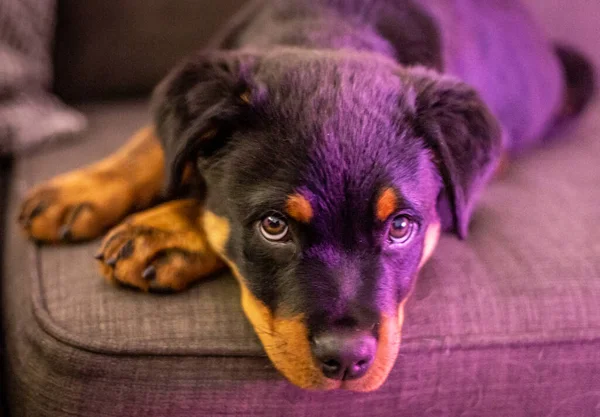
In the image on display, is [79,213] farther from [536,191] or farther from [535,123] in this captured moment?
[535,123]

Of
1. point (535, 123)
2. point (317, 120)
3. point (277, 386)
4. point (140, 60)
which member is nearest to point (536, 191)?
point (535, 123)

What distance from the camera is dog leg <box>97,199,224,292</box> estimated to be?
1286mm

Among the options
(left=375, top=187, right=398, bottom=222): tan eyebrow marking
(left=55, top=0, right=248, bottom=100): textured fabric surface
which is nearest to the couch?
(left=375, top=187, right=398, bottom=222): tan eyebrow marking

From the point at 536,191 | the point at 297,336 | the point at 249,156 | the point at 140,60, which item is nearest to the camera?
the point at 297,336

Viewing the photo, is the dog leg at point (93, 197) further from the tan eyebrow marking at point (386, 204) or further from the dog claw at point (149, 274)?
the tan eyebrow marking at point (386, 204)

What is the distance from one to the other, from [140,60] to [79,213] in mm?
1175

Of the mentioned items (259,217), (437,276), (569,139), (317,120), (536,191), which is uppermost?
(317,120)

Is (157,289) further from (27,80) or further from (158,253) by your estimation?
(27,80)

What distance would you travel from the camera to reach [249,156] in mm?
1278

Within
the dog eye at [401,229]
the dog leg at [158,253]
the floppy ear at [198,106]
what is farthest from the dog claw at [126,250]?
the dog eye at [401,229]

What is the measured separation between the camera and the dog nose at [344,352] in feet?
3.65

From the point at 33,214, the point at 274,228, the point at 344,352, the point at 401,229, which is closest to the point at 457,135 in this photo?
the point at 401,229

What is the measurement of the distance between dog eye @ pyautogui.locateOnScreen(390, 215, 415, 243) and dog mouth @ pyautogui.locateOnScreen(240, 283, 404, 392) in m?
0.18

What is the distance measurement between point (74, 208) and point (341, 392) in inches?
29.8
